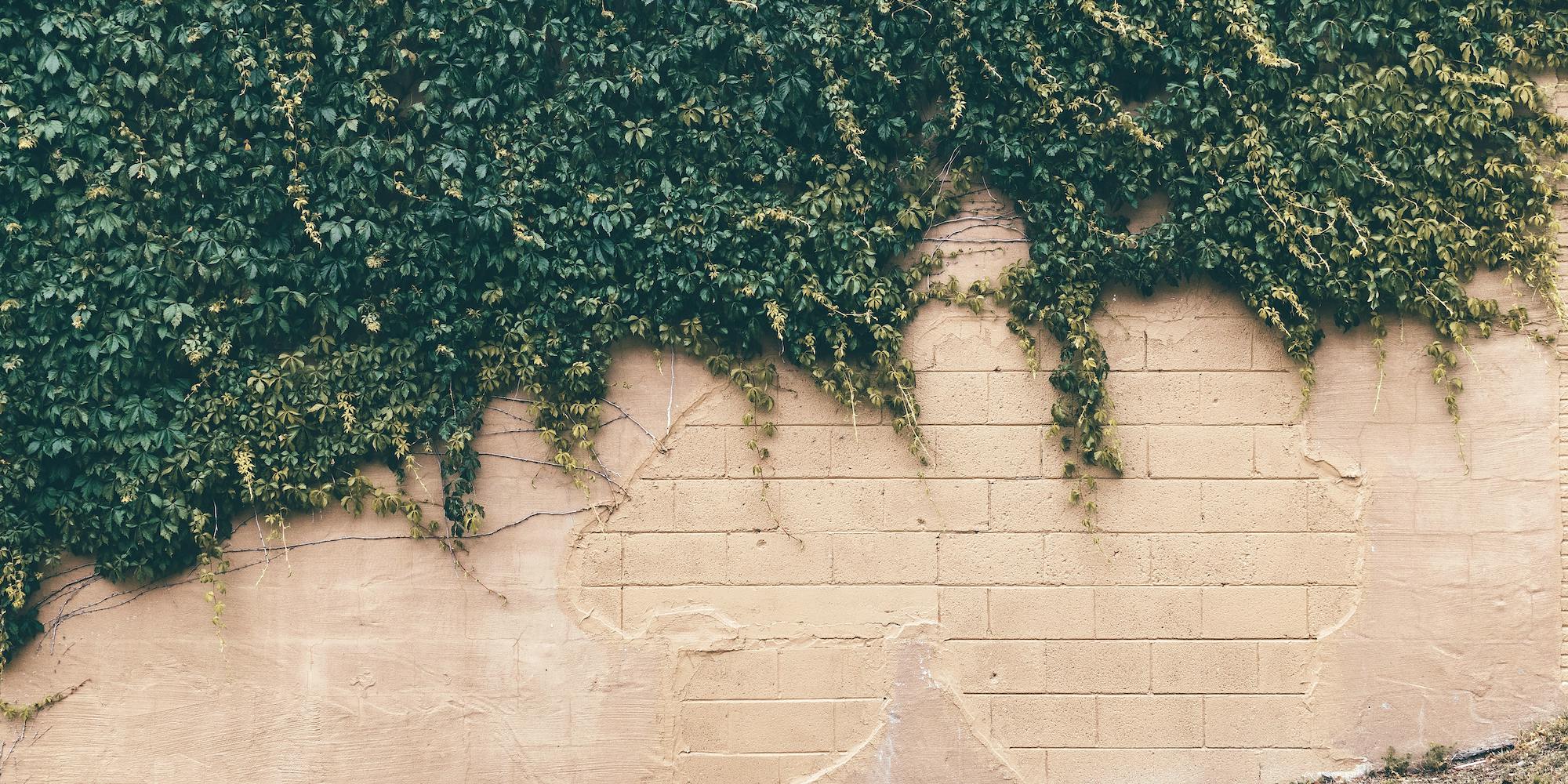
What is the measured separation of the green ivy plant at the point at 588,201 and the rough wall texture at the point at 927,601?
248 mm

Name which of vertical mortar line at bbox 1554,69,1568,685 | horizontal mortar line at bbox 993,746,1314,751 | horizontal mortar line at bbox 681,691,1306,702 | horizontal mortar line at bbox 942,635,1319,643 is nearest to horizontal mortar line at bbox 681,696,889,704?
horizontal mortar line at bbox 681,691,1306,702

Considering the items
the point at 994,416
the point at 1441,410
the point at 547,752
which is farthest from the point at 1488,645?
the point at 547,752

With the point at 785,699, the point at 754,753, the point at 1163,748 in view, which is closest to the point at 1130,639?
the point at 1163,748

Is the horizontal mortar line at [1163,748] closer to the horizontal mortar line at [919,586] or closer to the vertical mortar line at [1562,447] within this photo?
the horizontal mortar line at [919,586]

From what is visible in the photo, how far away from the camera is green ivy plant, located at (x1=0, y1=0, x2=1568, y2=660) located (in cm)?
510

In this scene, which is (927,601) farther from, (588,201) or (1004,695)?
(588,201)

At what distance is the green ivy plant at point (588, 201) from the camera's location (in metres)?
5.10

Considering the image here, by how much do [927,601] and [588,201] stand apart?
2.65m

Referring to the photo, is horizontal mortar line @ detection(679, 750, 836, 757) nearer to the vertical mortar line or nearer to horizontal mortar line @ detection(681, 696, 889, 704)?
horizontal mortar line @ detection(681, 696, 889, 704)

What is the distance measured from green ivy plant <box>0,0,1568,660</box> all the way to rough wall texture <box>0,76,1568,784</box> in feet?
0.81

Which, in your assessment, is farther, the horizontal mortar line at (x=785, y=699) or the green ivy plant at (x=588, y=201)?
the horizontal mortar line at (x=785, y=699)

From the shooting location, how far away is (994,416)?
17.6ft

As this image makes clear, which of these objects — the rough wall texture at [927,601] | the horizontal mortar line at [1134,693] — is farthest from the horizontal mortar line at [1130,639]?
the horizontal mortar line at [1134,693]

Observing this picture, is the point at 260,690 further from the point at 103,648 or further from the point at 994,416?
the point at 994,416
